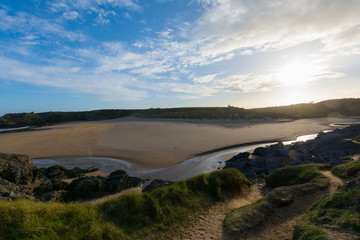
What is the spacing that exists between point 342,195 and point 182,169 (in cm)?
1024

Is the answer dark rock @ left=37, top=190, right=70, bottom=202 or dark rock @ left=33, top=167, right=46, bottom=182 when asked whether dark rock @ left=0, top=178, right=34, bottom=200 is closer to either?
dark rock @ left=37, top=190, right=70, bottom=202

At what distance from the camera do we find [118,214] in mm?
5250

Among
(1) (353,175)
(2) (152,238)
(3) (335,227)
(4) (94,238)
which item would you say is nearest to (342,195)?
(3) (335,227)

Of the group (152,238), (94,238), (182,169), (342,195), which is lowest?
(182,169)

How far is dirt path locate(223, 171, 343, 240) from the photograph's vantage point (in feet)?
15.8

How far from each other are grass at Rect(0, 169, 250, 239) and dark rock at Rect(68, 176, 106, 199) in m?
4.88

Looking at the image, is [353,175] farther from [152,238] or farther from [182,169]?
[182,169]

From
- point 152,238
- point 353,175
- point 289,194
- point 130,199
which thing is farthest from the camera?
point 353,175

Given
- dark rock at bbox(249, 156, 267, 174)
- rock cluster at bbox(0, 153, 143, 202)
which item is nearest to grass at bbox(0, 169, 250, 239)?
rock cluster at bbox(0, 153, 143, 202)

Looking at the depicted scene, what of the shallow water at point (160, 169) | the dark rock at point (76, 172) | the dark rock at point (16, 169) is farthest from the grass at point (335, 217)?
the dark rock at point (16, 169)

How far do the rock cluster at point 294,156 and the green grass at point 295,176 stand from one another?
2.20 metres

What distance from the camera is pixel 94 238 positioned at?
4.13 meters

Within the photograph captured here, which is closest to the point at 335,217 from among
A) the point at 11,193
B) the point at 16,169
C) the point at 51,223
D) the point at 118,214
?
the point at 118,214

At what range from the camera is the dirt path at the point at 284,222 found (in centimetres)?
482
